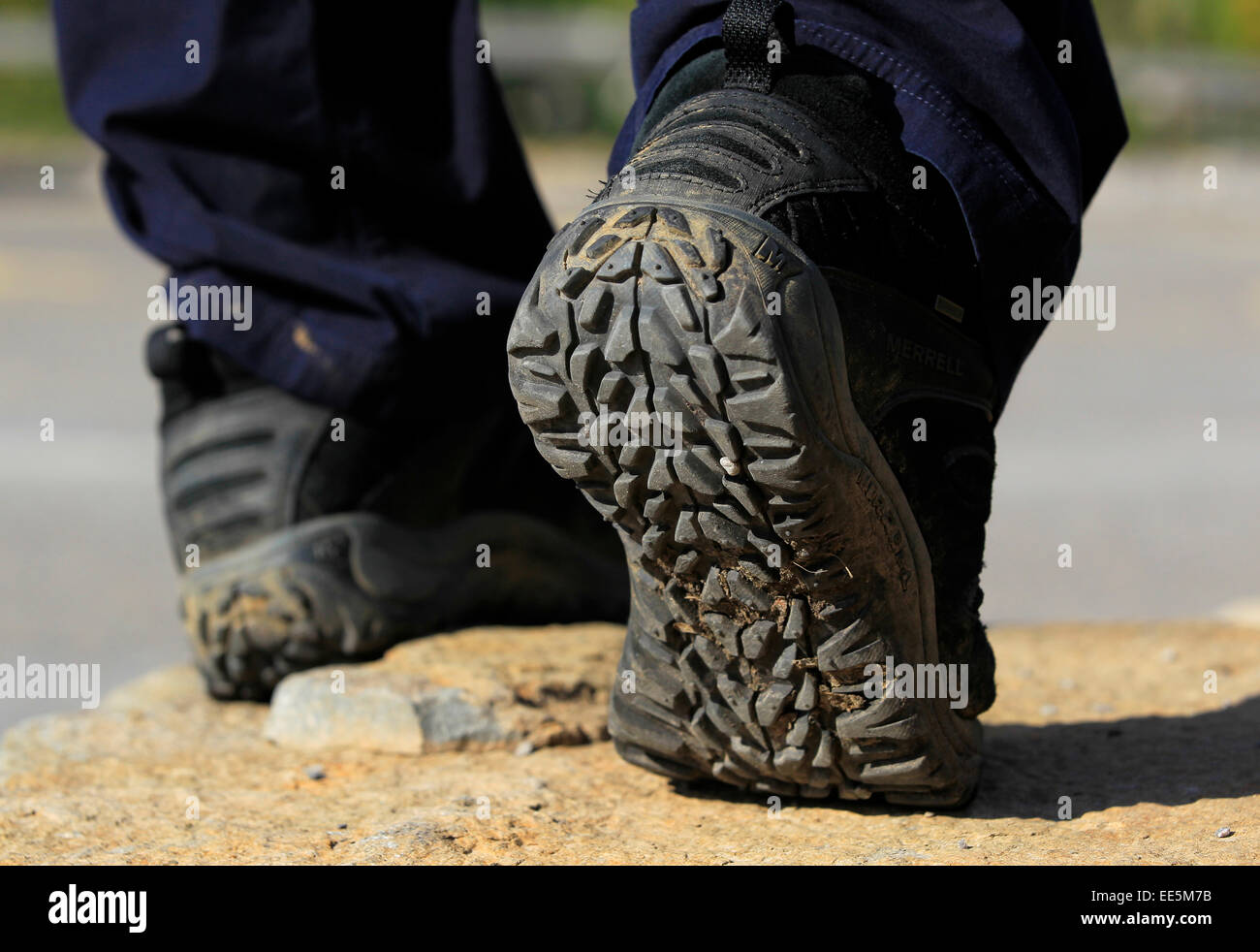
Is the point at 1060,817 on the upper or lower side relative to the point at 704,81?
lower

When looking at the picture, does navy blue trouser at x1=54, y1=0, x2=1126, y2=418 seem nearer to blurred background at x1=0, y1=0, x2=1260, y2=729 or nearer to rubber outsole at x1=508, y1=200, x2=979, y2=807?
rubber outsole at x1=508, y1=200, x2=979, y2=807

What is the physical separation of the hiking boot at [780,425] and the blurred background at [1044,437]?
4.46 ft

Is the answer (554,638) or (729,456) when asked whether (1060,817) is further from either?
(554,638)

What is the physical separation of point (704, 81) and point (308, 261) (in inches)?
26.4

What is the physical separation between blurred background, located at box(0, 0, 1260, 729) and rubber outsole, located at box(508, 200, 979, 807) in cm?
135

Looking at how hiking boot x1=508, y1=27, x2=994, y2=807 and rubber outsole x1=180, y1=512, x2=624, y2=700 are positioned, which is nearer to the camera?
hiking boot x1=508, y1=27, x2=994, y2=807

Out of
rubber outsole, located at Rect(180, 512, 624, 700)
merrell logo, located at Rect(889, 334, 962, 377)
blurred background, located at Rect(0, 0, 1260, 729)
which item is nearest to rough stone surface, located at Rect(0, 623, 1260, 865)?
rubber outsole, located at Rect(180, 512, 624, 700)

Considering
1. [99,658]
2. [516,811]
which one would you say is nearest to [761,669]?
[516,811]


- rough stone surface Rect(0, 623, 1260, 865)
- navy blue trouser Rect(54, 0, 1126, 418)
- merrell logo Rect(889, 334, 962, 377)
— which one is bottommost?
rough stone surface Rect(0, 623, 1260, 865)

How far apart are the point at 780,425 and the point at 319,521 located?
2.93 ft

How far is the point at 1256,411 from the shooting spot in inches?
177

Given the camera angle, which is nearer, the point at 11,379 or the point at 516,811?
the point at 516,811

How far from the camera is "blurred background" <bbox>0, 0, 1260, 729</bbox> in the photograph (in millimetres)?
3031

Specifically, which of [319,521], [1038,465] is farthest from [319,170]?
[1038,465]
